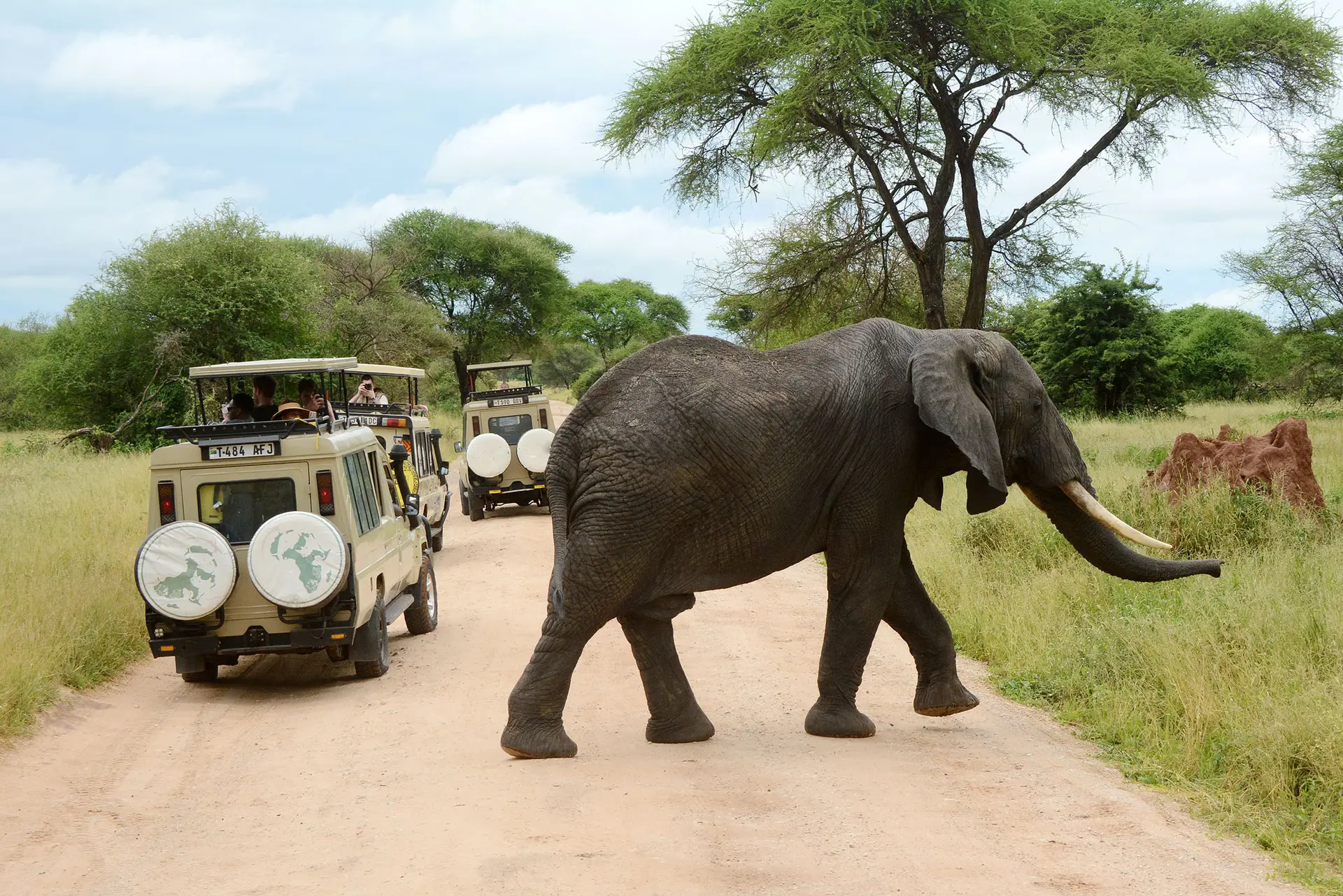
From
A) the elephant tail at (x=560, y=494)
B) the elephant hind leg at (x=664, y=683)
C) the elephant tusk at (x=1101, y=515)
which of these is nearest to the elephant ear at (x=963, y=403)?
the elephant tusk at (x=1101, y=515)

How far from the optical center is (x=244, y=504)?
8.90m

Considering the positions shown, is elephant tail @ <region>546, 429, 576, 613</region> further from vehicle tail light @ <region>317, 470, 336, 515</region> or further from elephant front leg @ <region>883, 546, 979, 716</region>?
vehicle tail light @ <region>317, 470, 336, 515</region>

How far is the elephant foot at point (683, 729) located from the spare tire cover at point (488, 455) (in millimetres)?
13362

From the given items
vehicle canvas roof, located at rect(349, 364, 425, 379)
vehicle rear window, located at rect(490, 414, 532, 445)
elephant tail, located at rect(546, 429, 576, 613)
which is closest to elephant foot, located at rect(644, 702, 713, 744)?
elephant tail, located at rect(546, 429, 576, 613)

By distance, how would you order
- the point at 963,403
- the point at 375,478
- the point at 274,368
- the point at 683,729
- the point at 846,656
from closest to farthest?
the point at 963,403 → the point at 846,656 → the point at 683,729 → the point at 274,368 → the point at 375,478

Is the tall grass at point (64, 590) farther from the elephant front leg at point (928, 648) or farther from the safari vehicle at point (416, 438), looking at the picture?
the elephant front leg at point (928, 648)

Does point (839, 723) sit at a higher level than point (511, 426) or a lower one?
lower

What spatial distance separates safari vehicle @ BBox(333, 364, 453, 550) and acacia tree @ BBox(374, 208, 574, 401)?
3250 centimetres

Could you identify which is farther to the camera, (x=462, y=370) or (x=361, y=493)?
(x=462, y=370)

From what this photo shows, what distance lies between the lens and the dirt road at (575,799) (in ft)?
16.1

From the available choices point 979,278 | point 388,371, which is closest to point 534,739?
point 388,371

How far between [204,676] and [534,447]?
1067 centimetres

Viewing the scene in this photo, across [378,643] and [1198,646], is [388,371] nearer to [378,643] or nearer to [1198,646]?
[378,643]

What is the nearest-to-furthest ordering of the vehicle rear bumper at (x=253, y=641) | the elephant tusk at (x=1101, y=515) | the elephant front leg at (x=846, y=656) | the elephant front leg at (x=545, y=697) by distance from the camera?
the elephant front leg at (x=545, y=697) → the elephant front leg at (x=846, y=656) → the elephant tusk at (x=1101, y=515) → the vehicle rear bumper at (x=253, y=641)
